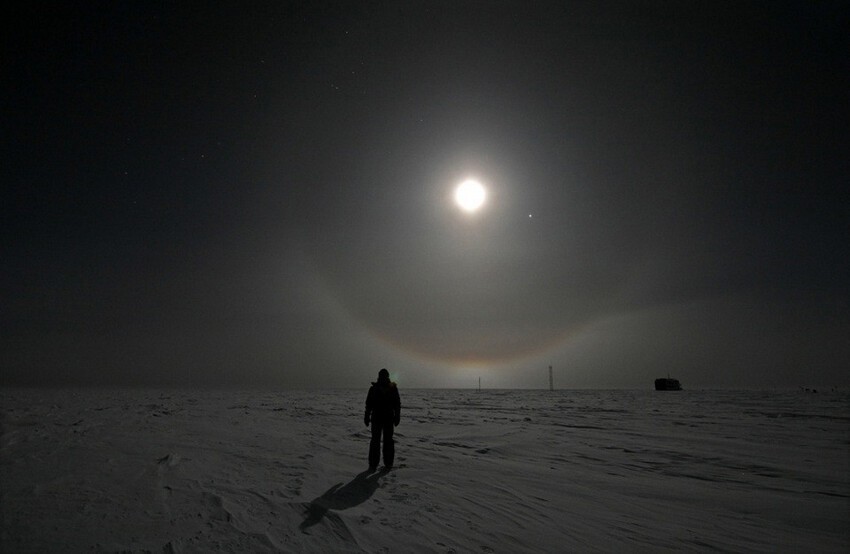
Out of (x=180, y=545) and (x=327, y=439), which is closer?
(x=180, y=545)

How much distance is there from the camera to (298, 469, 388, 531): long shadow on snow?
18.3 feet

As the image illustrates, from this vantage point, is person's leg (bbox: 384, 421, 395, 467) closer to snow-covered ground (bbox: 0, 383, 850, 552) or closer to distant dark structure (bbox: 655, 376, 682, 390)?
snow-covered ground (bbox: 0, 383, 850, 552)

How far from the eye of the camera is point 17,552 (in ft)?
13.6

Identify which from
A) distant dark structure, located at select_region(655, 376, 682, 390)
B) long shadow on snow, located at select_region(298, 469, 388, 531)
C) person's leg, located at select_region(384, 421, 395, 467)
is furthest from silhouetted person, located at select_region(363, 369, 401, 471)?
distant dark structure, located at select_region(655, 376, 682, 390)

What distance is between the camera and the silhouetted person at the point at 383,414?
28.6 ft

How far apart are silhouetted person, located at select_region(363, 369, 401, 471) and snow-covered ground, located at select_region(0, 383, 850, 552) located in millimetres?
456

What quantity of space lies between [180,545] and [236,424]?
447 inches

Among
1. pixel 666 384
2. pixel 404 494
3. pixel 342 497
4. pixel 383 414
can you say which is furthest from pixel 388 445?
pixel 666 384

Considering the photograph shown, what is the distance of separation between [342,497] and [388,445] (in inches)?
99.0

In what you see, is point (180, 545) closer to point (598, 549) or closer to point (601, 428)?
point (598, 549)

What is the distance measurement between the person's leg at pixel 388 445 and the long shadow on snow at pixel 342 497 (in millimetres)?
673

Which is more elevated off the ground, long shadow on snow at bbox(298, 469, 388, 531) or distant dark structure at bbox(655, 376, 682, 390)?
distant dark structure at bbox(655, 376, 682, 390)

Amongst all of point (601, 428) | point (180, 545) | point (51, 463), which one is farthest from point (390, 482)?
point (601, 428)

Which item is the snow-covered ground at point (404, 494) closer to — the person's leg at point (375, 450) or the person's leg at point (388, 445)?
the person's leg at point (388, 445)
